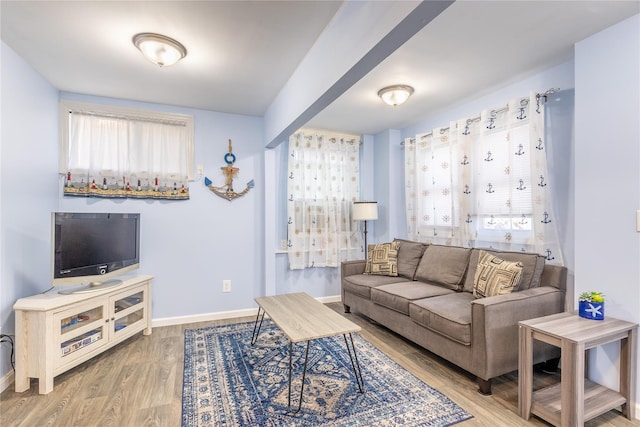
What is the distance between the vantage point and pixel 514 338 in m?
2.10

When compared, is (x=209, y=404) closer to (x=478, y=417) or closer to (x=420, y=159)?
(x=478, y=417)

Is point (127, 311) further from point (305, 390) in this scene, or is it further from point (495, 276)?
point (495, 276)

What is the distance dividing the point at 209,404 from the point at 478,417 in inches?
63.9

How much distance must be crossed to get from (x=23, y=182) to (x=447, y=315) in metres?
3.36

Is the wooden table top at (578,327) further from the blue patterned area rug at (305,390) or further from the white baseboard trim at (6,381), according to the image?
the white baseboard trim at (6,381)

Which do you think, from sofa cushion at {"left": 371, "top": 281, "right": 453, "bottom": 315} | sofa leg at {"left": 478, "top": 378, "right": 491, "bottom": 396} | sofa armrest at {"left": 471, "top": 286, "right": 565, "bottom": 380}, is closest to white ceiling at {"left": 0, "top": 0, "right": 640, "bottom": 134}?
sofa armrest at {"left": 471, "top": 286, "right": 565, "bottom": 380}

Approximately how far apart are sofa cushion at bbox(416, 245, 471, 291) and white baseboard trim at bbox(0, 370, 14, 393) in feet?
11.4

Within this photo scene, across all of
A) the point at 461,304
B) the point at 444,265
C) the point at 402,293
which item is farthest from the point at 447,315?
the point at 444,265

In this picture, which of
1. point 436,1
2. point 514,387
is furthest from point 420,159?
point 436,1

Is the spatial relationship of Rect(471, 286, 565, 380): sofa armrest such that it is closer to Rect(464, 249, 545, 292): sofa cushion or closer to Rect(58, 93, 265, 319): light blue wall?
Rect(464, 249, 545, 292): sofa cushion

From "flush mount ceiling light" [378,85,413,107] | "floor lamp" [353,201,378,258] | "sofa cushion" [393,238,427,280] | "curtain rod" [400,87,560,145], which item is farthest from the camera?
"floor lamp" [353,201,378,258]

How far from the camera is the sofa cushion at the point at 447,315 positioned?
7.02 feet

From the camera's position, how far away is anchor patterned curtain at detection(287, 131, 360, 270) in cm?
401

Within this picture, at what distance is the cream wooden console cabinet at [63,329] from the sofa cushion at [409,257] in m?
2.77
